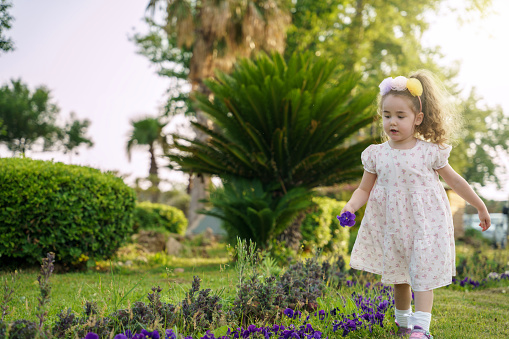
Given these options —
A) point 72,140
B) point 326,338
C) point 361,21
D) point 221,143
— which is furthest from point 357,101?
point 72,140

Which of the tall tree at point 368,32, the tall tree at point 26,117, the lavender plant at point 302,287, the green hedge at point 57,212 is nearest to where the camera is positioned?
the lavender plant at point 302,287

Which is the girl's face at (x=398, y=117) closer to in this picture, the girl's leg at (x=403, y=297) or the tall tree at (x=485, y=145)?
the girl's leg at (x=403, y=297)

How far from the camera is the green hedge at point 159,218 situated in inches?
483

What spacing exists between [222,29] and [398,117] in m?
11.2

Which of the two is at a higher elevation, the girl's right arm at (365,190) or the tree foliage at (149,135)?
the tree foliage at (149,135)

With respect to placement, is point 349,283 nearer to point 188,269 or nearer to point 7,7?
point 188,269

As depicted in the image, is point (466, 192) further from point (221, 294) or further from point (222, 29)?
point (222, 29)

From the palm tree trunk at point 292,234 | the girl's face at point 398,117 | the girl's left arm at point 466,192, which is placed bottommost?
A: the palm tree trunk at point 292,234

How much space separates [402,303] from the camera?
281cm

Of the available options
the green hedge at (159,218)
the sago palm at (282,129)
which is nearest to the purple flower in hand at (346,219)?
the sago palm at (282,129)

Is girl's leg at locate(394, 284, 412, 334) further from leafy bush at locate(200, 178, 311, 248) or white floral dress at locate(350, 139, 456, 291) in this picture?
leafy bush at locate(200, 178, 311, 248)

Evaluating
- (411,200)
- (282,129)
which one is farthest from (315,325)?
(282,129)

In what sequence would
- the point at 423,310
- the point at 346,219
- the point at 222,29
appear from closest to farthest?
the point at 423,310 → the point at 346,219 → the point at 222,29

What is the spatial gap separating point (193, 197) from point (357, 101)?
10.5m
